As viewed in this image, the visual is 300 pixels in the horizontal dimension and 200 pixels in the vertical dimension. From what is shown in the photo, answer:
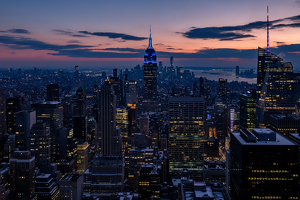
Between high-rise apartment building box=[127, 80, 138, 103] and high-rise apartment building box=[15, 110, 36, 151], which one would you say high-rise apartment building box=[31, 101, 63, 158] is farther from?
high-rise apartment building box=[127, 80, 138, 103]

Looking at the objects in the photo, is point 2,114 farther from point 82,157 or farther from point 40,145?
point 40,145

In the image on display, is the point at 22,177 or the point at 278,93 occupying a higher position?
the point at 278,93

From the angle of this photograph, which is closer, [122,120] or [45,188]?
[45,188]

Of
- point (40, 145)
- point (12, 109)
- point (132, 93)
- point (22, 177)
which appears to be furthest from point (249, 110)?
point (132, 93)

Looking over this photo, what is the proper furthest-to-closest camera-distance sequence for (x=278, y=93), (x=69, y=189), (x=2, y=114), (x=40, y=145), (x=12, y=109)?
(x=12, y=109)
(x=2, y=114)
(x=278, y=93)
(x=40, y=145)
(x=69, y=189)

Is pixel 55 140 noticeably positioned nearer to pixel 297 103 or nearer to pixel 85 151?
pixel 85 151

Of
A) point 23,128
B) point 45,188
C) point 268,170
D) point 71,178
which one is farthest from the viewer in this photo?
point 23,128
